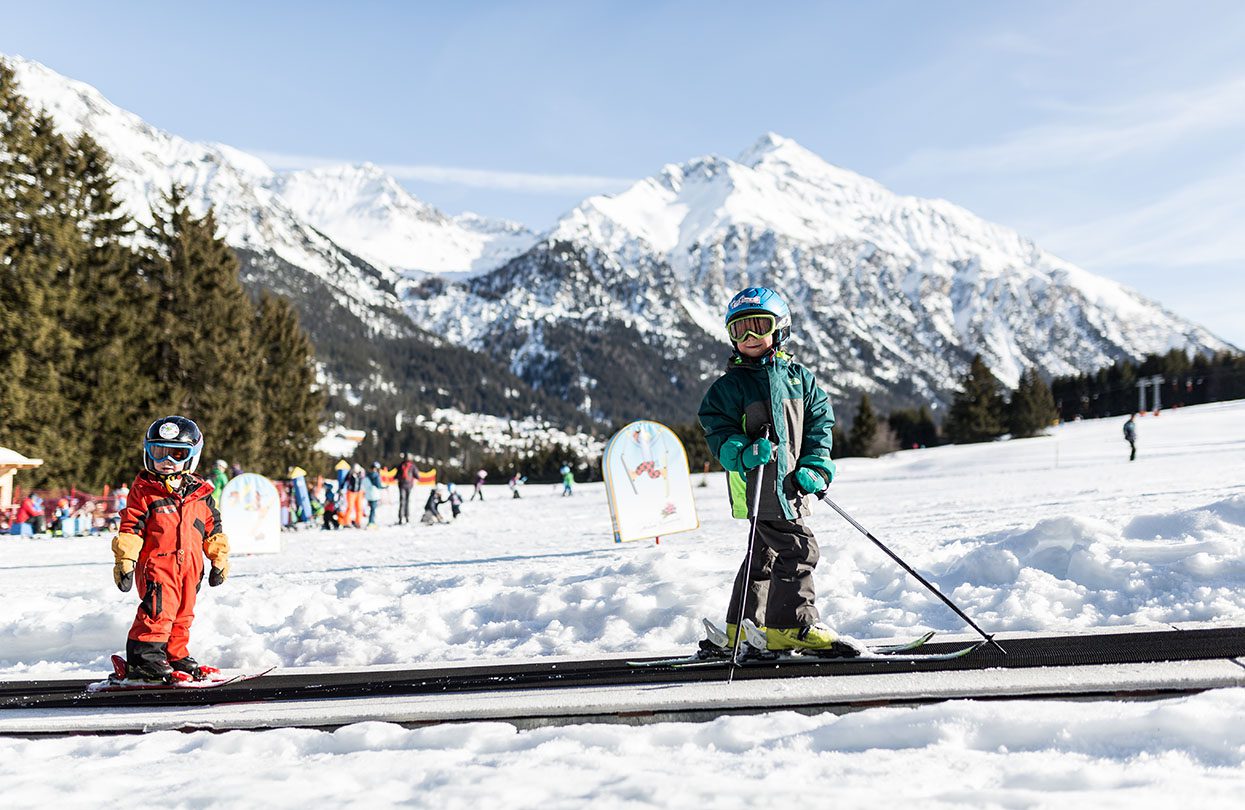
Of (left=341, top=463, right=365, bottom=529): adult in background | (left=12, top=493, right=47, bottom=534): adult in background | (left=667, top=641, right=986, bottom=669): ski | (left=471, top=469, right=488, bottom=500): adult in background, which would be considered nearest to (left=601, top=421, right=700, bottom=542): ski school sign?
(left=667, top=641, right=986, bottom=669): ski

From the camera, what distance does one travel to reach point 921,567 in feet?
24.2

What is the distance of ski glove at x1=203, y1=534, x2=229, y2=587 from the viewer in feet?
18.5

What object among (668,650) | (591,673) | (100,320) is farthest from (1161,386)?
(591,673)

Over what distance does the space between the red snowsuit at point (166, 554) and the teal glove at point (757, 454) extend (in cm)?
353

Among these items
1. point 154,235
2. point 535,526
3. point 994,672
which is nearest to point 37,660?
point 994,672

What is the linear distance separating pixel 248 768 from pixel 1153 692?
12.4 ft

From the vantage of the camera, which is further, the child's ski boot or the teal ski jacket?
the child's ski boot

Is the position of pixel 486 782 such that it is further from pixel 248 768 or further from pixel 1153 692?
pixel 1153 692

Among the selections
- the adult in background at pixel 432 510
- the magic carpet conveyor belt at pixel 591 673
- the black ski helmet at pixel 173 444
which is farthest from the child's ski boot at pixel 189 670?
the adult in background at pixel 432 510

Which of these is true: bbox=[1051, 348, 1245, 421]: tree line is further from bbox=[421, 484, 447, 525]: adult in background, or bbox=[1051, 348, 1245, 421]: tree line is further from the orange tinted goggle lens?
the orange tinted goggle lens

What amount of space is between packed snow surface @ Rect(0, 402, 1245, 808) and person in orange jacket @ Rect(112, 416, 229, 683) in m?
1.19

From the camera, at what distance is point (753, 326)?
4.90 m

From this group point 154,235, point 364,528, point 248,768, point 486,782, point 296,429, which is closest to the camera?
point 486,782

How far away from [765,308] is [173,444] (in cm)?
391
